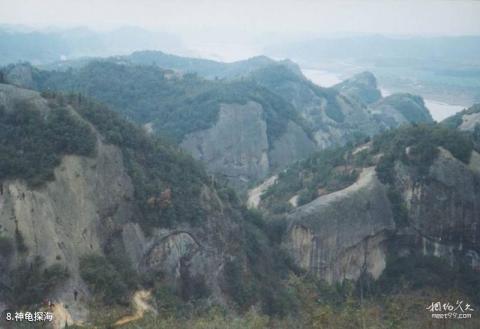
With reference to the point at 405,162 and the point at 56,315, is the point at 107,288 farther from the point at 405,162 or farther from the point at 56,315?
the point at 405,162

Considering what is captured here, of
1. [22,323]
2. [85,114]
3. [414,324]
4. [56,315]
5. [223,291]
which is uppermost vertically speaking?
[85,114]

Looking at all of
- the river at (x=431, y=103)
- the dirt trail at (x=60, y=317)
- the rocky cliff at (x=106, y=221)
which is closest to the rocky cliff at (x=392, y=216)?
the rocky cliff at (x=106, y=221)

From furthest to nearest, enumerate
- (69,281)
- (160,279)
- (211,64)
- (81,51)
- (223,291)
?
(81,51)
(211,64)
(223,291)
(160,279)
(69,281)

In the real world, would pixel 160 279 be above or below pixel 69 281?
below

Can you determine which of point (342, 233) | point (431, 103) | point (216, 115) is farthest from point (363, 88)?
point (342, 233)

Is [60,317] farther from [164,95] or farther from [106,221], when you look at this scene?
[164,95]

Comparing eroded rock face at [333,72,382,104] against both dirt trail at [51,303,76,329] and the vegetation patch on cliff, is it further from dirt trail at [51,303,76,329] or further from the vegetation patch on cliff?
dirt trail at [51,303,76,329]

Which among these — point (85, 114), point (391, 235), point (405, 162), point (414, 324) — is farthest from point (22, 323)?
point (405, 162)

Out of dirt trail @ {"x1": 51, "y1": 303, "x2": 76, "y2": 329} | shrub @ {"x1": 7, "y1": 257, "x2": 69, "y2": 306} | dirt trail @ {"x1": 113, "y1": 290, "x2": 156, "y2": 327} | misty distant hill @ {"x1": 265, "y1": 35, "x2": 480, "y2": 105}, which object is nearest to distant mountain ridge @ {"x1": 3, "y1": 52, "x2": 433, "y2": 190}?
dirt trail @ {"x1": 113, "y1": 290, "x2": 156, "y2": 327}

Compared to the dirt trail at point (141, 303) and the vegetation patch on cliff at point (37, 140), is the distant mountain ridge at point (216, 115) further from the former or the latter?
the dirt trail at point (141, 303)
